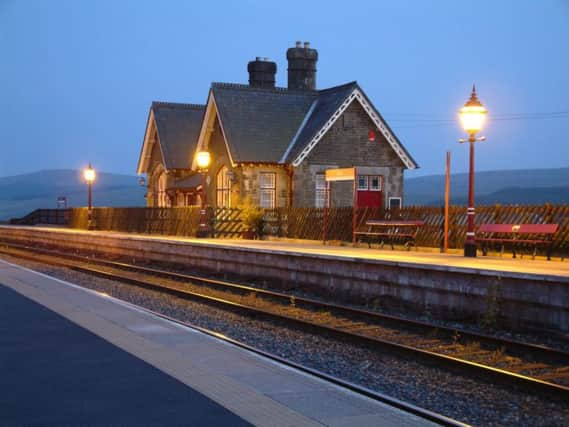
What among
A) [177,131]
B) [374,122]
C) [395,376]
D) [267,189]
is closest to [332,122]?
[374,122]

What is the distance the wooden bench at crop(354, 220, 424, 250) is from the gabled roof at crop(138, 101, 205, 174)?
20.7m

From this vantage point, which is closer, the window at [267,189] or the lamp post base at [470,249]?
the lamp post base at [470,249]

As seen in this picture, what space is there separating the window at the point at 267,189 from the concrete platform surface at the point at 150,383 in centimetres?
2403

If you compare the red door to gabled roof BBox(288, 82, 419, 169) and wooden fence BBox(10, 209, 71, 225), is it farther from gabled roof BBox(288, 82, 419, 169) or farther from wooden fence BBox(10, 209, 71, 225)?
wooden fence BBox(10, 209, 71, 225)

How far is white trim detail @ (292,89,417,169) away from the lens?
35156 mm

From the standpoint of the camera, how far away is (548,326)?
11.9 meters

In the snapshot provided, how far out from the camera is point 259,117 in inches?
1491

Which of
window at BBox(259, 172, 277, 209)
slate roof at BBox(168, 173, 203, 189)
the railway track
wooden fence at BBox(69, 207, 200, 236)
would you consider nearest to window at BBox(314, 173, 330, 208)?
window at BBox(259, 172, 277, 209)

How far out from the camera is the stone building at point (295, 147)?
3559 centimetres

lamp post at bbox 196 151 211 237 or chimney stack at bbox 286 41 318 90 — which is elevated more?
chimney stack at bbox 286 41 318 90

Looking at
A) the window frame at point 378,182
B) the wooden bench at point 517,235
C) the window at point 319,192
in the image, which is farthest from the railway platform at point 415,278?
the window frame at point 378,182

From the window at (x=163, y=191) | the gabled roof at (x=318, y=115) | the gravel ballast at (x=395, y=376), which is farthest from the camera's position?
the window at (x=163, y=191)

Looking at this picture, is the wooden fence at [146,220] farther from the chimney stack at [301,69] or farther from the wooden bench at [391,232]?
the chimney stack at [301,69]

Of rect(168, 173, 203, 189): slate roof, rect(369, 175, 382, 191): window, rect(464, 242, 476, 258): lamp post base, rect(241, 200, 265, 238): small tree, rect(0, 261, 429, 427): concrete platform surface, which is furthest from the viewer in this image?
rect(168, 173, 203, 189): slate roof
